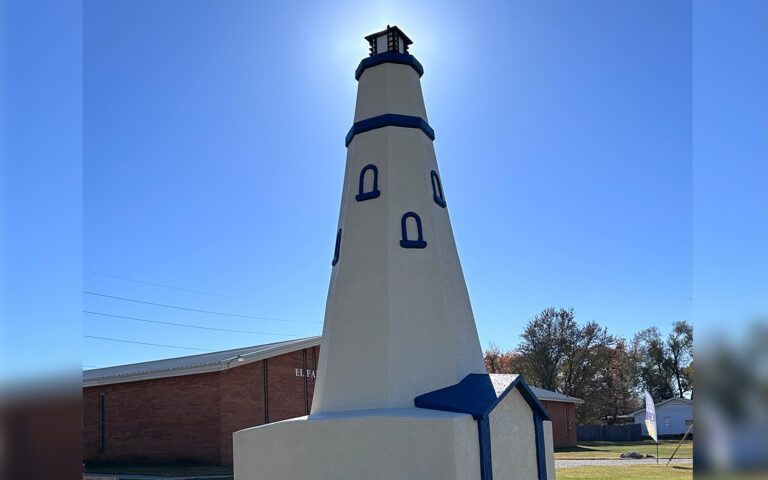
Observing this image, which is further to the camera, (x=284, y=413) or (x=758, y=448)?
Answer: (x=284, y=413)

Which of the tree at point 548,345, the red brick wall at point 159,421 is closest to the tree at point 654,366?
the tree at point 548,345

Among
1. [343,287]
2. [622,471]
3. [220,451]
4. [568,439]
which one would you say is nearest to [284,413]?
[220,451]

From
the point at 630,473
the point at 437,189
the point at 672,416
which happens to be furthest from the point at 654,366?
the point at 437,189

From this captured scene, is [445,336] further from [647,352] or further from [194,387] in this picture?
[647,352]

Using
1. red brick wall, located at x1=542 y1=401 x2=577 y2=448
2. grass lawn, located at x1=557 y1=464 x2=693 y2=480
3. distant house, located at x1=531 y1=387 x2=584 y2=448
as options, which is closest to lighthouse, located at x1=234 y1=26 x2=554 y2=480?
grass lawn, located at x1=557 y1=464 x2=693 y2=480

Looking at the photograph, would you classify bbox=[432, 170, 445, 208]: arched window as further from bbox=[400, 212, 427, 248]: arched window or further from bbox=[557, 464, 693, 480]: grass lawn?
bbox=[557, 464, 693, 480]: grass lawn

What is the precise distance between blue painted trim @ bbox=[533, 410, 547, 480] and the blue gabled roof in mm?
630

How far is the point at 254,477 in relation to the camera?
34.8ft

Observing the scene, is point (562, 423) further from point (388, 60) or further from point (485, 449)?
point (388, 60)

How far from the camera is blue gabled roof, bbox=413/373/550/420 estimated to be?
9.69 m

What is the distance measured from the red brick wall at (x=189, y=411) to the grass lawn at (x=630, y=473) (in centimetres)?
993

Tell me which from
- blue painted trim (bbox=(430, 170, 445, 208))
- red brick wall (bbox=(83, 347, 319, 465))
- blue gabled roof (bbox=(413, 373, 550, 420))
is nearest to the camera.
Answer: blue gabled roof (bbox=(413, 373, 550, 420))

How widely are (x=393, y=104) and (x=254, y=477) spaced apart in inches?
279

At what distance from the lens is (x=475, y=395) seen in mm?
10109
